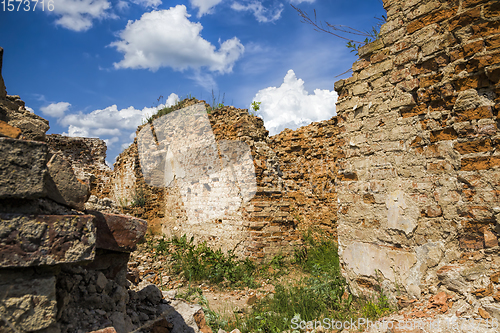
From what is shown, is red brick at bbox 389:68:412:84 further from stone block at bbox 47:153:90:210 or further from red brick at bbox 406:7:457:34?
stone block at bbox 47:153:90:210

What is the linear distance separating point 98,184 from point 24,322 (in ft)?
46.9

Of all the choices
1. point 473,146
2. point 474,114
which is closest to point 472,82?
point 474,114

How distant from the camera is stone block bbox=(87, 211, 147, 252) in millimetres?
2092

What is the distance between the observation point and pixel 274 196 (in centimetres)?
634

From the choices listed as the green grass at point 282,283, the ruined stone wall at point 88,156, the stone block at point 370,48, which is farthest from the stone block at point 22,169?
the ruined stone wall at point 88,156

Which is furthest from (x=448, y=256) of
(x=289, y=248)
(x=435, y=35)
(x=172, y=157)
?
(x=172, y=157)

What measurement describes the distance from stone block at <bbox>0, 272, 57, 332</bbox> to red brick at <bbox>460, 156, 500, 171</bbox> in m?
3.30

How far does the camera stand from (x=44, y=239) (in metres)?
1.49

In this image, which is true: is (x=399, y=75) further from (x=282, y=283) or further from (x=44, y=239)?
(x=282, y=283)

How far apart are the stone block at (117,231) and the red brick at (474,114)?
303 cm

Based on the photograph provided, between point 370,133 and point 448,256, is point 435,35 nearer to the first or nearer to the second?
point 370,133

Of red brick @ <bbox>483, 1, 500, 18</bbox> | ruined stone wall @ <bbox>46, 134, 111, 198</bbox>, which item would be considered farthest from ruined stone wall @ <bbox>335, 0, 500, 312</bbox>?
ruined stone wall @ <bbox>46, 134, 111, 198</bbox>

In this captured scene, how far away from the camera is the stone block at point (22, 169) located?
1396 mm

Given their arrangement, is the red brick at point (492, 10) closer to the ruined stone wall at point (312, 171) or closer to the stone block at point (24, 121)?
the stone block at point (24, 121)
